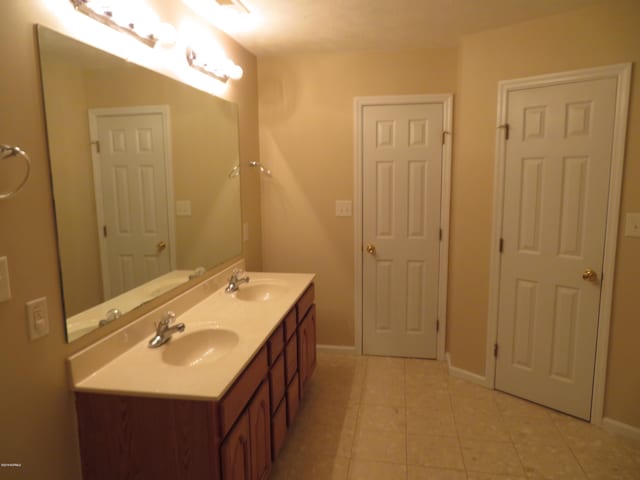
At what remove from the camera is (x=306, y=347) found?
259 centimetres

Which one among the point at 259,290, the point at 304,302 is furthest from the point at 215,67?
the point at 304,302

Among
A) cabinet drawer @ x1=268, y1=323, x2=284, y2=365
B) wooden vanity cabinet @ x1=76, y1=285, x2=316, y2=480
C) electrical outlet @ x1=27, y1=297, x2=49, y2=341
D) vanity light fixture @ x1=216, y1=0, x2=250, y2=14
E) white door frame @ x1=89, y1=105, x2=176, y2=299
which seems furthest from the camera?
vanity light fixture @ x1=216, y1=0, x2=250, y2=14

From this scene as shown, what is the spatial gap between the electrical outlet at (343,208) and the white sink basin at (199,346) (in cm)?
164

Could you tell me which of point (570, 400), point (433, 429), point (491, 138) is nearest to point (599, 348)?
point (570, 400)

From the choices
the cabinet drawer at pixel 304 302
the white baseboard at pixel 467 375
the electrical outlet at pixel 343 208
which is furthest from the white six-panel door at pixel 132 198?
the white baseboard at pixel 467 375

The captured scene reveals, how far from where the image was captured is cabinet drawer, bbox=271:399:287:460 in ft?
6.37

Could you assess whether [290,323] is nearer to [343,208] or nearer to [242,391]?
[242,391]

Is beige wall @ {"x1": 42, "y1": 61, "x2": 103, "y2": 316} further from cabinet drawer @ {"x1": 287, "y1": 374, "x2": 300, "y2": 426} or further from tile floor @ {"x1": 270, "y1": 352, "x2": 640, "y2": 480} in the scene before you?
tile floor @ {"x1": 270, "y1": 352, "x2": 640, "y2": 480}

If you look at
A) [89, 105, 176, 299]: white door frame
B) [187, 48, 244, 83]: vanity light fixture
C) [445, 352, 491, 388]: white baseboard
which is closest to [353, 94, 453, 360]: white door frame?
[445, 352, 491, 388]: white baseboard

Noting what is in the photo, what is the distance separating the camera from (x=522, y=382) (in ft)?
9.03

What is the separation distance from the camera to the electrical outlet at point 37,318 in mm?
1225

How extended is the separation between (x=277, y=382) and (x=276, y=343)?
0.63ft

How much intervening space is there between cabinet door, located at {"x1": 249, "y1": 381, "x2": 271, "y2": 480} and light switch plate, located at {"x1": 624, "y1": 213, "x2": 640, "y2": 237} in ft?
6.71

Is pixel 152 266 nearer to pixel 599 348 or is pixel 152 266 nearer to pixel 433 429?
pixel 433 429
